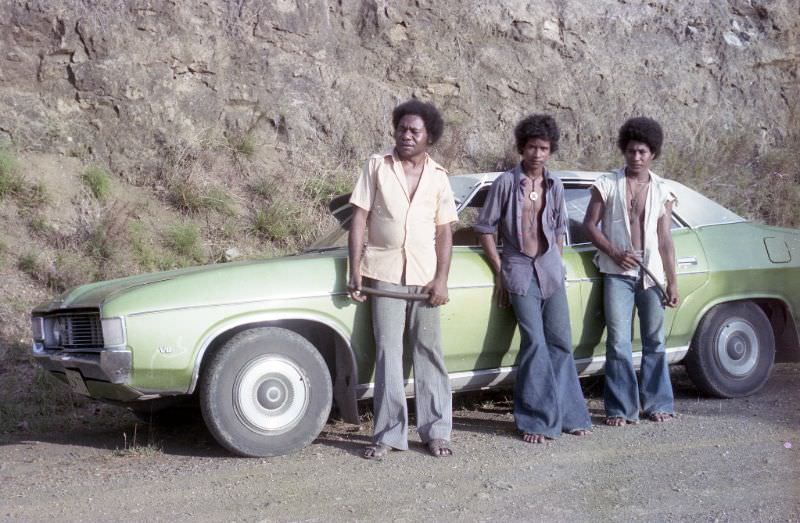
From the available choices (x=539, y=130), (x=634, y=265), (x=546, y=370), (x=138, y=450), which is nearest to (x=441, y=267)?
(x=546, y=370)

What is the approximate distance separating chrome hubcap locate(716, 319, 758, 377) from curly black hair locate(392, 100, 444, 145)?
8.39 feet

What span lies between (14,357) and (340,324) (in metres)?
3.54

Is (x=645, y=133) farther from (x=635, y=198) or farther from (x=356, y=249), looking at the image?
(x=356, y=249)

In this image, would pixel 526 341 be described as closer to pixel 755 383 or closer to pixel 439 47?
pixel 755 383

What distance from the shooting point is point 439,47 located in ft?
40.3

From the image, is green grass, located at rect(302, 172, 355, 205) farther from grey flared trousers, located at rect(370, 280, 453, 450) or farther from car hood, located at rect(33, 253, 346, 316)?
grey flared trousers, located at rect(370, 280, 453, 450)

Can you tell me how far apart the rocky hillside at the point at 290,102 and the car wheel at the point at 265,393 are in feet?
10.3

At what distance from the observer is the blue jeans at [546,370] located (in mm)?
5293

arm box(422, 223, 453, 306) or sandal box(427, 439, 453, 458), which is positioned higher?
arm box(422, 223, 453, 306)

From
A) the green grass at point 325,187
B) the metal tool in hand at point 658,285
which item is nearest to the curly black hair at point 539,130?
the metal tool in hand at point 658,285

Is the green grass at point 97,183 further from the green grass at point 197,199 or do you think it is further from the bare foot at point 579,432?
the bare foot at point 579,432

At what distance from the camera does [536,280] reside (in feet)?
17.4

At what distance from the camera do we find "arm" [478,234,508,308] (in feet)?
17.6

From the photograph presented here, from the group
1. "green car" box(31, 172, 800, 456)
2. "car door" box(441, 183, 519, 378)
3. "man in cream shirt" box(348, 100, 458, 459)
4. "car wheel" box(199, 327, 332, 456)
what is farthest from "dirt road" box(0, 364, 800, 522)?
"car door" box(441, 183, 519, 378)
